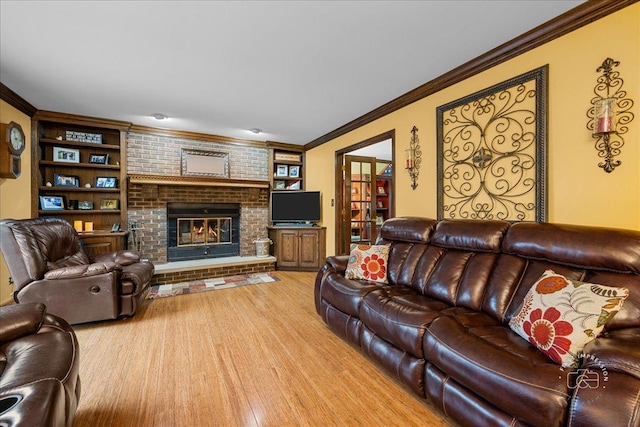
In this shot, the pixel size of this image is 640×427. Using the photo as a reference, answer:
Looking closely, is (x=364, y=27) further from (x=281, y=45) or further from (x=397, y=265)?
(x=397, y=265)

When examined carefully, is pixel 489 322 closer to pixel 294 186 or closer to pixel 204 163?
pixel 294 186

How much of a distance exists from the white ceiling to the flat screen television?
1972mm

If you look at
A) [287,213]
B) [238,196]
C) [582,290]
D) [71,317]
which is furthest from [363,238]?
[71,317]

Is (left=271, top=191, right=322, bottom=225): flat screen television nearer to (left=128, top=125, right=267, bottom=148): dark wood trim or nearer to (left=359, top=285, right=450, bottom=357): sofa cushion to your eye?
(left=128, top=125, right=267, bottom=148): dark wood trim

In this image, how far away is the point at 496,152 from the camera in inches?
95.7

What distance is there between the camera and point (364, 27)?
2047 millimetres

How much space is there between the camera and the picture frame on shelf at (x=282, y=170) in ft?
18.3

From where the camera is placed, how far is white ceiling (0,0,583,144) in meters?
1.86

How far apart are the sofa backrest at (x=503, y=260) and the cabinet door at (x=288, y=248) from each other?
2.75 metres

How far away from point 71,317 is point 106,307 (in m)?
0.30

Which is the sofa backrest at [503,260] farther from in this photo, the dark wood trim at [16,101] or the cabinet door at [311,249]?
the dark wood trim at [16,101]

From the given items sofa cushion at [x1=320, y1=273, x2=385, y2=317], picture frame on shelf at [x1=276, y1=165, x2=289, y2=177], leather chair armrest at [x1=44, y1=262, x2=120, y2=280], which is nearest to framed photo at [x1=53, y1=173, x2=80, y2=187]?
leather chair armrest at [x1=44, y1=262, x2=120, y2=280]

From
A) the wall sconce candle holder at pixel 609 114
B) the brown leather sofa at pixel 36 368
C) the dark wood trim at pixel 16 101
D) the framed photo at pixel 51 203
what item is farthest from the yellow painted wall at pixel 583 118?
the framed photo at pixel 51 203

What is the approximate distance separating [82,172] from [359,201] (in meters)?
4.54
